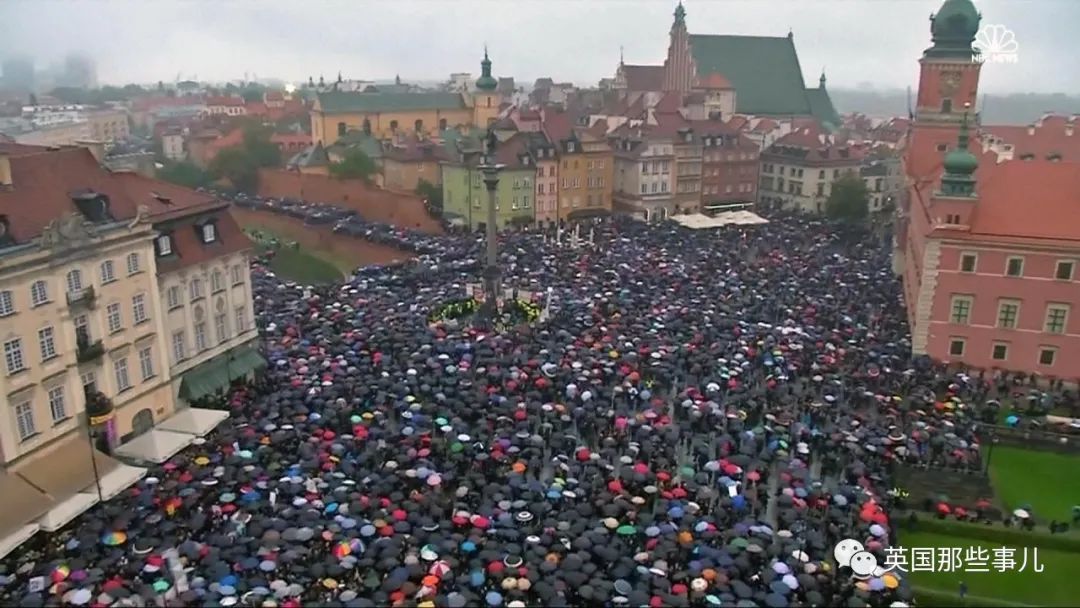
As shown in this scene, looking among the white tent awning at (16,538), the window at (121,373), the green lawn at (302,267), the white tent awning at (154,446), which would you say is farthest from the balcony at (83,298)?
the green lawn at (302,267)

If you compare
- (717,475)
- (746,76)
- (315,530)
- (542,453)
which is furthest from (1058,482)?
(746,76)

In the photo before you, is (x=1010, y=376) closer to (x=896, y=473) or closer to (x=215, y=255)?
(x=896, y=473)

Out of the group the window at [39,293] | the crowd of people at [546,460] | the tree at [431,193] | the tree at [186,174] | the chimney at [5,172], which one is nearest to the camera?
the crowd of people at [546,460]

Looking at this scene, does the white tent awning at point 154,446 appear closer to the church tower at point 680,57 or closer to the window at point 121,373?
the window at point 121,373

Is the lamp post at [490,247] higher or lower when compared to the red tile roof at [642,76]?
lower

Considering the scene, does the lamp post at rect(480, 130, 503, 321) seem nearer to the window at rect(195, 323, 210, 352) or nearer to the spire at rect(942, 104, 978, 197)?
the window at rect(195, 323, 210, 352)
